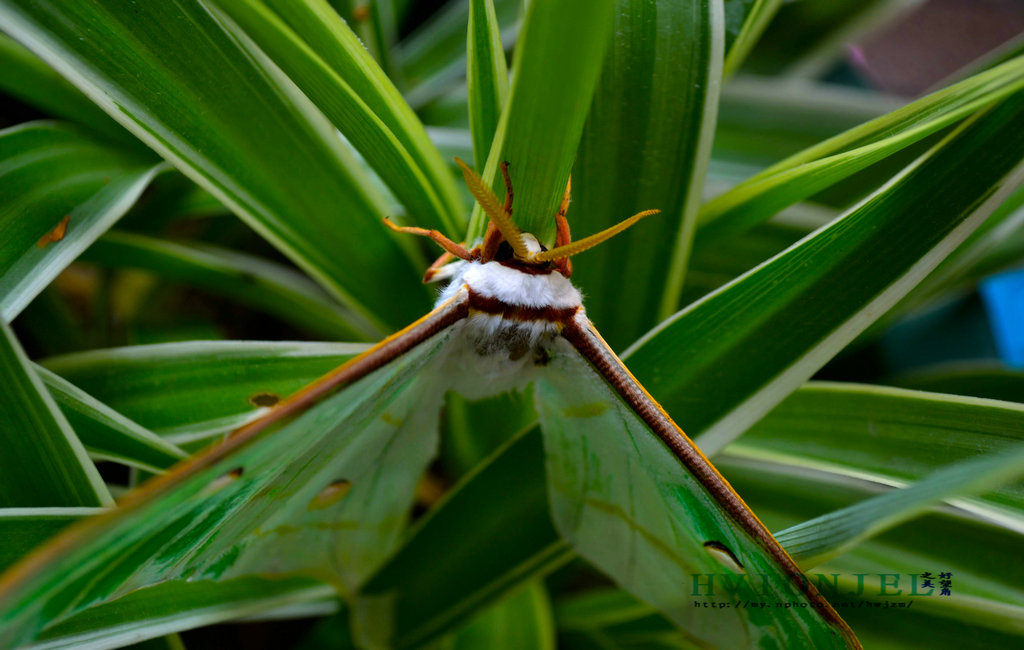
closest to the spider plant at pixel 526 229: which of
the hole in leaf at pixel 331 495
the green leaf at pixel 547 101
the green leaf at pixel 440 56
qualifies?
the green leaf at pixel 547 101

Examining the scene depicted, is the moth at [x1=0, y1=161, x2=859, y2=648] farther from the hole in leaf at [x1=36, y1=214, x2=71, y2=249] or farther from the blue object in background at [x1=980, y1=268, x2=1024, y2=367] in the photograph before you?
the blue object in background at [x1=980, y1=268, x2=1024, y2=367]

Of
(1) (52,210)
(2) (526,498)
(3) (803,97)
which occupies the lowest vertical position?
(2) (526,498)

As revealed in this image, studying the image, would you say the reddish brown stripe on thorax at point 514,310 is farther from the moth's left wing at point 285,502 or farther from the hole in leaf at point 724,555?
the hole in leaf at point 724,555

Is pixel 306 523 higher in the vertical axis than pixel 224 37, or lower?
lower

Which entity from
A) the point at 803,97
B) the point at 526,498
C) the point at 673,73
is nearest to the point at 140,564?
the point at 526,498

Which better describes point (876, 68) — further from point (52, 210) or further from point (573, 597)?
point (52, 210)
